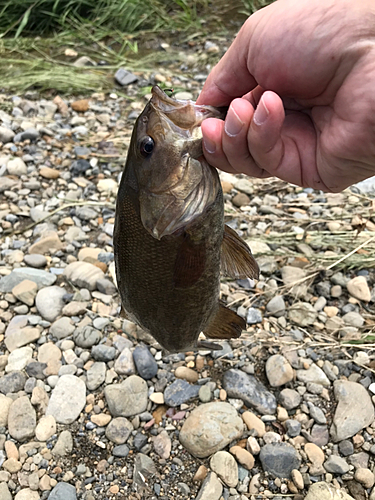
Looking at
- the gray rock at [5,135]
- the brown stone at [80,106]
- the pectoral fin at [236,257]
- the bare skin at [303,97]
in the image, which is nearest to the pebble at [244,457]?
the pectoral fin at [236,257]

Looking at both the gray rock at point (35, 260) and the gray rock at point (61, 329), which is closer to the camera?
the gray rock at point (61, 329)

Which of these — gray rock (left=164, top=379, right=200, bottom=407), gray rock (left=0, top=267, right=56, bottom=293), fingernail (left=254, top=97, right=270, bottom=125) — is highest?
fingernail (left=254, top=97, right=270, bottom=125)

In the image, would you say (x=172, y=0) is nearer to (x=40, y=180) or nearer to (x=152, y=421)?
(x=40, y=180)

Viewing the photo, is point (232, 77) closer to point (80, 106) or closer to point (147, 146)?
point (147, 146)

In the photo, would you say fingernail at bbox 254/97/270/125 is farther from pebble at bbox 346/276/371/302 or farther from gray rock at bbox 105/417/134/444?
pebble at bbox 346/276/371/302

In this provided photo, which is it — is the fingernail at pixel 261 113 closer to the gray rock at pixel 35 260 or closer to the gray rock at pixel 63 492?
the gray rock at pixel 63 492

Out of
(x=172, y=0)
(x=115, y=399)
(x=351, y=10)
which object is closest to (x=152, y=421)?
(x=115, y=399)

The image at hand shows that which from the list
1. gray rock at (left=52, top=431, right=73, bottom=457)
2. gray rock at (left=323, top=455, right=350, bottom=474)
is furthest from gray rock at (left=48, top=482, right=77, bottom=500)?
gray rock at (left=323, top=455, right=350, bottom=474)
